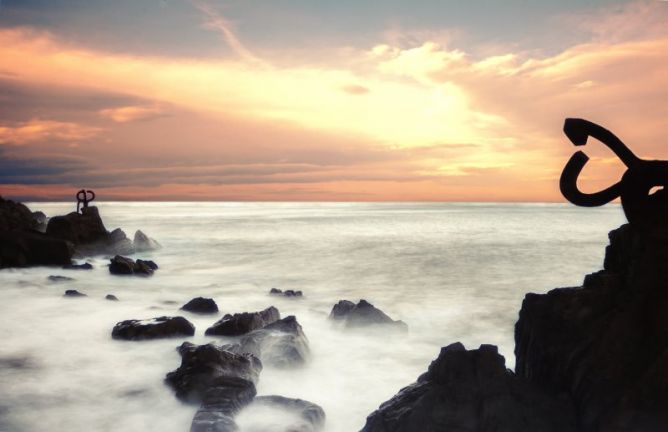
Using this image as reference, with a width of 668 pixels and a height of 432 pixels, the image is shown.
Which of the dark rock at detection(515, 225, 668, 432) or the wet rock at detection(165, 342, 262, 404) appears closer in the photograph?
the dark rock at detection(515, 225, 668, 432)

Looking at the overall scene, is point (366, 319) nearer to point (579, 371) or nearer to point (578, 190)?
point (579, 371)

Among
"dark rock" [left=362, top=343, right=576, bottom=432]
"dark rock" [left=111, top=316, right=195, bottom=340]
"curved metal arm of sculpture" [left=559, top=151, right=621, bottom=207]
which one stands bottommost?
"dark rock" [left=111, top=316, right=195, bottom=340]

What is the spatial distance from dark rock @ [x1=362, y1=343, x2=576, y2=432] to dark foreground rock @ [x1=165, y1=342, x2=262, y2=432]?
79.7 inches

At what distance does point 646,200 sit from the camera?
13.2 feet

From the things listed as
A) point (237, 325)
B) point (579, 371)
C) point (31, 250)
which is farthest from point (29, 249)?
point (579, 371)

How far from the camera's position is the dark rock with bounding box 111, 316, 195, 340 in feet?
31.8

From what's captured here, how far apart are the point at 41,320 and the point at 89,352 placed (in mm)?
3404

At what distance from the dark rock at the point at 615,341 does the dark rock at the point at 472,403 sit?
24 cm

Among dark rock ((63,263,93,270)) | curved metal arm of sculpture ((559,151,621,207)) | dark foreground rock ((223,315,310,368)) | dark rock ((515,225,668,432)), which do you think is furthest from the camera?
dark rock ((63,263,93,270))

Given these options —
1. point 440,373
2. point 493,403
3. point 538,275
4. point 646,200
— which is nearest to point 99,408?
point 440,373

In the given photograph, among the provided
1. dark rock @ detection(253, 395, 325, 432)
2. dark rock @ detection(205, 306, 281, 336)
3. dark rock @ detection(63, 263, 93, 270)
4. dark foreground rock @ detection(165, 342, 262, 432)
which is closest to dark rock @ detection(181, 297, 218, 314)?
dark rock @ detection(205, 306, 281, 336)

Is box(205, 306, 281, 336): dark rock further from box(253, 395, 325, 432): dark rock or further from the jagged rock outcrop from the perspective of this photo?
the jagged rock outcrop

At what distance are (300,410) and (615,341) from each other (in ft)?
12.3

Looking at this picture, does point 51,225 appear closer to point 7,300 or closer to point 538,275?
point 7,300
